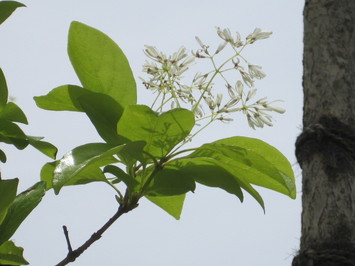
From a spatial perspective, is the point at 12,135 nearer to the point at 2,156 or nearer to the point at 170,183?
the point at 2,156

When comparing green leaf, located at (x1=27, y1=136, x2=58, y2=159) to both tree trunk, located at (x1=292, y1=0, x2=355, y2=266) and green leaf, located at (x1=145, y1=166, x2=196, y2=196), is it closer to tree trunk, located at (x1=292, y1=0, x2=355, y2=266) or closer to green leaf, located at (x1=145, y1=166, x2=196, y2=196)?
green leaf, located at (x1=145, y1=166, x2=196, y2=196)

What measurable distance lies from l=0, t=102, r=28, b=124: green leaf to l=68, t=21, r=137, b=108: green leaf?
11cm

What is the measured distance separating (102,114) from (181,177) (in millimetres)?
156

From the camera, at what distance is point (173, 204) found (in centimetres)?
109

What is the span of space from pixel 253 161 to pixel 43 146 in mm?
321

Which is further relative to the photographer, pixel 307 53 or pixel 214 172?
pixel 307 53

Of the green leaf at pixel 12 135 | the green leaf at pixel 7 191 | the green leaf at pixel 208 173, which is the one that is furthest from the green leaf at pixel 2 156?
the green leaf at pixel 208 173

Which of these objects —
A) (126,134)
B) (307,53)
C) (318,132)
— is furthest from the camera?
(307,53)

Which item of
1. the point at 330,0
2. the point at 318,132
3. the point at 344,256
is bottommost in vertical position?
the point at 344,256

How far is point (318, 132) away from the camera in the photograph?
1.18 metres

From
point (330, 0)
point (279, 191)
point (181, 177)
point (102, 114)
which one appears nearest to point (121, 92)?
point (102, 114)

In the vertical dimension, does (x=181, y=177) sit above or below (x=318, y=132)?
below

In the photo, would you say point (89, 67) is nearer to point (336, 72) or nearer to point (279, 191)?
point (279, 191)

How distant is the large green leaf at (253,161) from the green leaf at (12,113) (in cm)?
27
